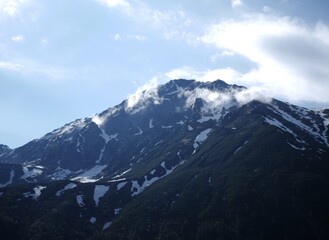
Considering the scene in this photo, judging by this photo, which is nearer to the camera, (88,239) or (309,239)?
(309,239)

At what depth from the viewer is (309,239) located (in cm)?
18575

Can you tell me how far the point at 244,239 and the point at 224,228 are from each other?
11320mm

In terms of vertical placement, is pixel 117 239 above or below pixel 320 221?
above

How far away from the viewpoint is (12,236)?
195 metres

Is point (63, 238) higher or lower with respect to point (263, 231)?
higher

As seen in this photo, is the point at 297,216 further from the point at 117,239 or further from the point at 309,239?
the point at 117,239

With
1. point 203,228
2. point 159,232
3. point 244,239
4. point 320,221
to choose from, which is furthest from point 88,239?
point 320,221

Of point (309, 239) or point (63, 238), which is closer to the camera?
point (309, 239)

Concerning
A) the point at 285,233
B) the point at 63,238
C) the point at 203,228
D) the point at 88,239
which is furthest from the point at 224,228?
the point at 63,238

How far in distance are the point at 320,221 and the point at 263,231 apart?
2883 cm

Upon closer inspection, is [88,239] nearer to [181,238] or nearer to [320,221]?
[181,238]

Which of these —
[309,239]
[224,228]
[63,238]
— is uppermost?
[63,238]

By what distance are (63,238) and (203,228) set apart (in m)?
68.8

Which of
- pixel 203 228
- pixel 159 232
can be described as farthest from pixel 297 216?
pixel 159 232
